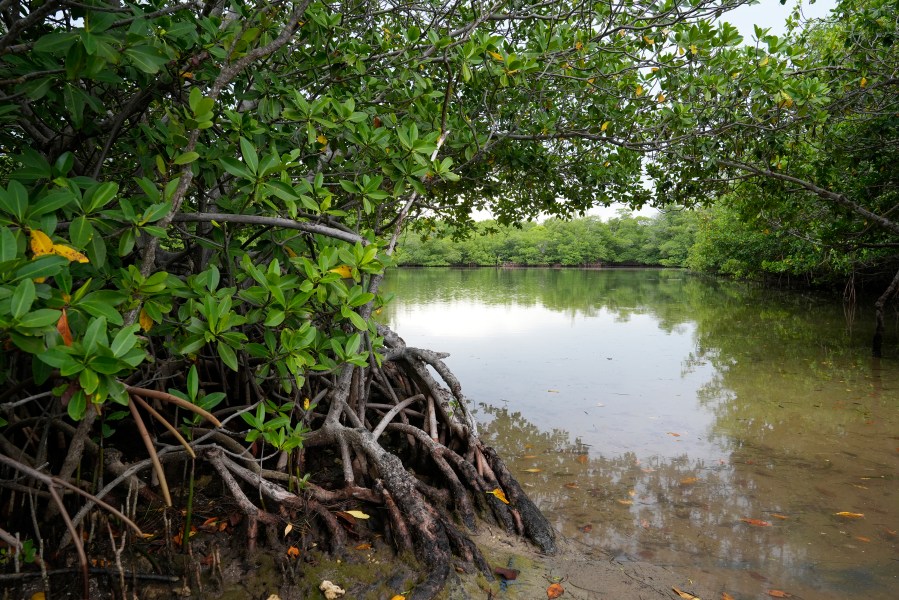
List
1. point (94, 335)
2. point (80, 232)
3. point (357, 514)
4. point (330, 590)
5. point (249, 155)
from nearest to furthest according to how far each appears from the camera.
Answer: point (94, 335), point (80, 232), point (249, 155), point (330, 590), point (357, 514)

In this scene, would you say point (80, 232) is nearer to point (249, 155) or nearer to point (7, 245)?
point (7, 245)

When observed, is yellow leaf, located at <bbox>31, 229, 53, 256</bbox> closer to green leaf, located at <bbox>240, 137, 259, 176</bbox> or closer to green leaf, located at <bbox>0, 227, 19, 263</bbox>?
green leaf, located at <bbox>0, 227, 19, 263</bbox>

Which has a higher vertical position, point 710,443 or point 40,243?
point 40,243

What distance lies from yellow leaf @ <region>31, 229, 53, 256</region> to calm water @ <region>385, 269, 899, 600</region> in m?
3.12

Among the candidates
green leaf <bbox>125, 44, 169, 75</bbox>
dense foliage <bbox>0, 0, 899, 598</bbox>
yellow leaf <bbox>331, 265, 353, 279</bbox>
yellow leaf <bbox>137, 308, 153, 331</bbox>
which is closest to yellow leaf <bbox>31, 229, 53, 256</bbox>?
dense foliage <bbox>0, 0, 899, 598</bbox>

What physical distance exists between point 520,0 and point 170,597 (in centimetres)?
462

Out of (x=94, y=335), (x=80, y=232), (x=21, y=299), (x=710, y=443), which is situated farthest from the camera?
(x=710, y=443)

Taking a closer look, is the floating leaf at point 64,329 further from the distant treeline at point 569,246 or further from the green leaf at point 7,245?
the distant treeline at point 569,246

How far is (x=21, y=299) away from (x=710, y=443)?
5.30m

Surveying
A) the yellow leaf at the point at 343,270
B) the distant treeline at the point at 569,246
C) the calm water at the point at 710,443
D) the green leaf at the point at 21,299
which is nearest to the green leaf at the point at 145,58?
the green leaf at the point at 21,299

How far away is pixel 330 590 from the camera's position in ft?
7.76

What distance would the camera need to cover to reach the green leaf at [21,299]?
1350 millimetres

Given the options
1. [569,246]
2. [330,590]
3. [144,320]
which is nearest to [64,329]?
[144,320]

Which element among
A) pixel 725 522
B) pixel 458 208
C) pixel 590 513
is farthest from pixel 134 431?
pixel 458 208
